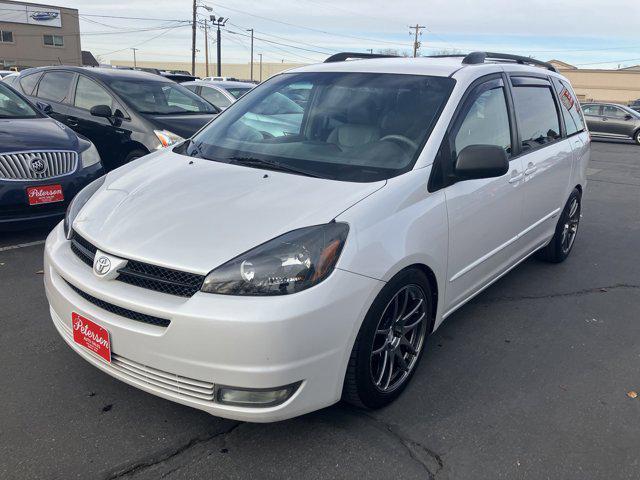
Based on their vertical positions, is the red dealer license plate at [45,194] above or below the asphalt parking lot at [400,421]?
above

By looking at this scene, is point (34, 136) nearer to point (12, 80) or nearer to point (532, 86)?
point (532, 86)

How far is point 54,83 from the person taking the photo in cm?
786

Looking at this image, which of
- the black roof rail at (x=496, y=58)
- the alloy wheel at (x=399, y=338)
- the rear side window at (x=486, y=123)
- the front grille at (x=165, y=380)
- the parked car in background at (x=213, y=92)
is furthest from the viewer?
the parked car in background at (x=213, y=92)

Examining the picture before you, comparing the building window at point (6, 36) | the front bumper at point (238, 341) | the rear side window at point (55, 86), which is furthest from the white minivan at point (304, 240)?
the building window at point (6, 36)

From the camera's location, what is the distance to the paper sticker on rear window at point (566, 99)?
4.97 metres

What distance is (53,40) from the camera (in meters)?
59.7

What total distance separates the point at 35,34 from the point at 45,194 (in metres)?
64.0

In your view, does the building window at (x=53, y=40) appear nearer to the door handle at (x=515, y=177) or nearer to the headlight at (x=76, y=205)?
the headlight at (x=76, y=205)

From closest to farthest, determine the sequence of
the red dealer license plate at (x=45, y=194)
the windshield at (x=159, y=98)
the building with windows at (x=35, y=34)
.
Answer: the red dealer license plate at (x=45, y=194) < the windshield at (x=159, y=98) < the building with windows at (x=35, y=34)

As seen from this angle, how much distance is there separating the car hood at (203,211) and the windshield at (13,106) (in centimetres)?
363

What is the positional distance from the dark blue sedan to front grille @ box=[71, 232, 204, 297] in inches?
121

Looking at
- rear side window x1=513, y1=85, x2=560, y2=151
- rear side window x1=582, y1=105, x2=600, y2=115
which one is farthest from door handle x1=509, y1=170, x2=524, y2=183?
rear side window x1=582, y1=105, x2=600, y2=115

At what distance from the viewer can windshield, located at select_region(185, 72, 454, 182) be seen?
297cm

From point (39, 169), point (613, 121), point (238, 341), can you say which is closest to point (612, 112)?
point (613, 121)
